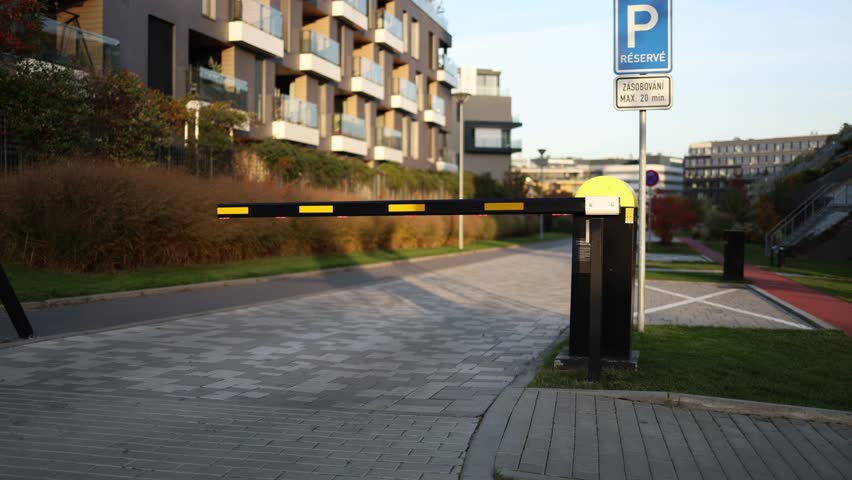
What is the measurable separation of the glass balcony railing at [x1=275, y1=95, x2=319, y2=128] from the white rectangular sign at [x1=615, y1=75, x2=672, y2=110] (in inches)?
1013

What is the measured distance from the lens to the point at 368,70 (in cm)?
4197

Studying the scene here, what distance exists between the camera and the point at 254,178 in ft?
81.8

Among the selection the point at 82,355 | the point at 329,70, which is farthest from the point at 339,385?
the point at 329,70

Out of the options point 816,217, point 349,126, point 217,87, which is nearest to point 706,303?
point 217,87

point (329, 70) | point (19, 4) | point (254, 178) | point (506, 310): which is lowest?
point (506, 310)

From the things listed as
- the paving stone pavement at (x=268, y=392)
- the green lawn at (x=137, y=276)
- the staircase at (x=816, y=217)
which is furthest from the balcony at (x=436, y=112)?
the paving stone pavement at (x=268, y=392)

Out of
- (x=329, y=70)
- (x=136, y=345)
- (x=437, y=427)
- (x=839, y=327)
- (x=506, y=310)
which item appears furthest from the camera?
(x=329, y=70)

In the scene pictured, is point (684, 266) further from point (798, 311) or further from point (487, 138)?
point (487, 138)

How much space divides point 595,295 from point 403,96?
4142 cm

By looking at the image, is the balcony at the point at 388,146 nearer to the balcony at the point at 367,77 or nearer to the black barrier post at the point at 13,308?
the balcony at the point at 367,77

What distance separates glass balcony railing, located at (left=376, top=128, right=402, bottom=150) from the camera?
144 ft

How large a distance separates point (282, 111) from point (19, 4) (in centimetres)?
1784

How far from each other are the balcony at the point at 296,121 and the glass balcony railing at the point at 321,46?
2.45 metres

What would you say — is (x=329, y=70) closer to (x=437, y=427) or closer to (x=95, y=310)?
(x=95, y=310)
